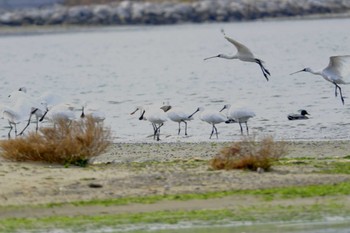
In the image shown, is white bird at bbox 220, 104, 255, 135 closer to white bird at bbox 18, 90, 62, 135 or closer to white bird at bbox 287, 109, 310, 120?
white bird at bbox 287, 109, 310, 120

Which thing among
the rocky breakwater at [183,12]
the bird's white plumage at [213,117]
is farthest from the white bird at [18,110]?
the rocky breakwater at [183,12]

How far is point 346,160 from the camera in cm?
1673

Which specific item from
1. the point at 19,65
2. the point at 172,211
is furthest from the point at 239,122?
the point at 19,65

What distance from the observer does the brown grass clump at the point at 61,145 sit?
1602 cm

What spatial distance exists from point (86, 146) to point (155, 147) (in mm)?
4457

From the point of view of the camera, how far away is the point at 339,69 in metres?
24.3

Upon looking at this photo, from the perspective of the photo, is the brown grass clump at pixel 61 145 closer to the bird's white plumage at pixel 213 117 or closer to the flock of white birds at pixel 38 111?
the flock of white birds at pixel 38 111

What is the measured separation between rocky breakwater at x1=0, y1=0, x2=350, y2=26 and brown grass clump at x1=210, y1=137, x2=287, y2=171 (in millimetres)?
71924

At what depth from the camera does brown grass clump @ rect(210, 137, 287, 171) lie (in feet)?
49.4

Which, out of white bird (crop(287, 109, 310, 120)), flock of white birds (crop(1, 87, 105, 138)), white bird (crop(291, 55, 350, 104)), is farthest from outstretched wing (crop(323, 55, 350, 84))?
flock of white birds (crop(1, 87, 105, 138))

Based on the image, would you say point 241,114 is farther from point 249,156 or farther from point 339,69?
point 249,156

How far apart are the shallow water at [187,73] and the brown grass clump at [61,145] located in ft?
19.2

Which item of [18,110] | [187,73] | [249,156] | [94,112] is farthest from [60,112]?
[187,73]

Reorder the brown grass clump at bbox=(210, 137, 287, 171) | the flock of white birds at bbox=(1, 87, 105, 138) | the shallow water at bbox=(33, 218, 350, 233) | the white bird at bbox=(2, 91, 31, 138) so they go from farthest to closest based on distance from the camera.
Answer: the white bird at bbox=(2, 91, 31, 138)
the flock of white birds at bbox=(1, 87, 105, 138)
the brown grass clump at bbox=(210, 137, 287, 171)
the shallow water at bbox=(33, 218, 350, 233)
